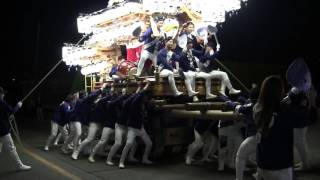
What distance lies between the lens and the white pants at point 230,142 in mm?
9359

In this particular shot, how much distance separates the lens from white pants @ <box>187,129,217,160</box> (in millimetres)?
10391

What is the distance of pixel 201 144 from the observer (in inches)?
411

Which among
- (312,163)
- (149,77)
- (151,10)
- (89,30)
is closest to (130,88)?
(149,77)

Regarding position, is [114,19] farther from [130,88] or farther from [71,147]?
[71,147]

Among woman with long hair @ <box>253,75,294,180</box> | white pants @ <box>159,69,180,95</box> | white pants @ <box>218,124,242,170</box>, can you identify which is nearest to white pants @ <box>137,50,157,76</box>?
white pants @ <box>159,69,180,95</box>

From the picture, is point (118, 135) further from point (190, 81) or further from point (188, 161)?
point (190, 81)

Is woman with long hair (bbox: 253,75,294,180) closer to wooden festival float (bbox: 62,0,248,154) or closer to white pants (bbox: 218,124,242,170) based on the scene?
wooden festival float (bbox: 62,0,248,154)

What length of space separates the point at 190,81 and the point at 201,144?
6.44 feet

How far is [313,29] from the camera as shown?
32625mm

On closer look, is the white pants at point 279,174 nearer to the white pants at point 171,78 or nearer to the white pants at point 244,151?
the white pants at point 244,151

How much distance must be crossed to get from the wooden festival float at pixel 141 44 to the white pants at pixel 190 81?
0.80ft

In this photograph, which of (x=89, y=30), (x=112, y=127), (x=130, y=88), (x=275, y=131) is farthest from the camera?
(x=89, y=30)

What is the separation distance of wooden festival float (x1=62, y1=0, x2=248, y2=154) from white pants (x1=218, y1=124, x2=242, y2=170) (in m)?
0.48

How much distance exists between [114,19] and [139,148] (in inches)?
158
